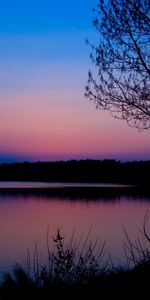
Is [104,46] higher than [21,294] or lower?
higher

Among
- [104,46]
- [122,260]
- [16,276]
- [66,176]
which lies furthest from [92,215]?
[66,176]

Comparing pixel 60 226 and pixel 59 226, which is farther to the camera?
pixel 59 226

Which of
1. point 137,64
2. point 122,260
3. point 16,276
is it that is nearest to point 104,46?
point 137,64

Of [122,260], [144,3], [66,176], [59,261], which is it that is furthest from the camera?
[66,176]

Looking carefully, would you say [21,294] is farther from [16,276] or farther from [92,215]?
[92,215]

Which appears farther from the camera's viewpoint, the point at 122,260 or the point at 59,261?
the point at 122,260

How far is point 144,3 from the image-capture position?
10.1m

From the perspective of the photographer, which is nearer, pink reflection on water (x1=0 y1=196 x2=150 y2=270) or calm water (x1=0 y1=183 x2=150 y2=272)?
calm water (x1=0 y1=183 x2=150 y2=272)

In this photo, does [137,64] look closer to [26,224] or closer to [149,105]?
[149,105]

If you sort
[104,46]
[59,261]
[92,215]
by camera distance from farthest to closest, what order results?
[92,215], [104,46], [59,261]

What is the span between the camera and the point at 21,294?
259 inches

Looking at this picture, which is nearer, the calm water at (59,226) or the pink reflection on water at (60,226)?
the calm water at (59,226)

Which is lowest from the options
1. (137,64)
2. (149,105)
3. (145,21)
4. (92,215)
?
(92,215)

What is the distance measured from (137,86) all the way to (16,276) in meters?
5.18
